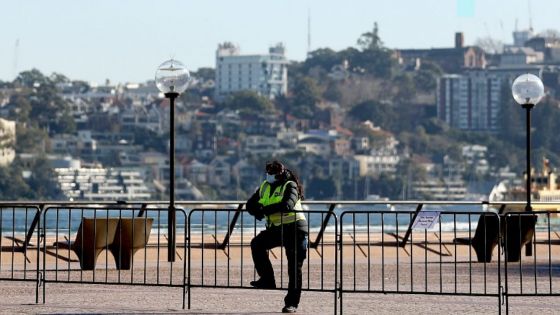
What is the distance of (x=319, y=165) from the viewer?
184250 mm

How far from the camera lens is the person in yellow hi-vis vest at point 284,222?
16.1 metres

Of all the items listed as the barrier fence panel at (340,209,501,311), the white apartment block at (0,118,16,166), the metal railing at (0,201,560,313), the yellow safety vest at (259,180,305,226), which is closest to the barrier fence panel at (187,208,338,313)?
the metal railing at (0,201,560,313)

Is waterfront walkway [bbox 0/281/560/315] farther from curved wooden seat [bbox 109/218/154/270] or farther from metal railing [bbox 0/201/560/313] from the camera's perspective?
curved wooden seat [bbox 109/218/154/270]

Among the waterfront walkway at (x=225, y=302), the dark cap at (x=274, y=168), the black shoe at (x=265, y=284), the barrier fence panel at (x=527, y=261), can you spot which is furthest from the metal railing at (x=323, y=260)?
the dark cap at (x=274, y=168)

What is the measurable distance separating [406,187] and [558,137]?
23.8m

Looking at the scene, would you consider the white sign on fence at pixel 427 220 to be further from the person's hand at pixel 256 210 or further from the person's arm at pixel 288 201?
the person's hand at pixel 256 210

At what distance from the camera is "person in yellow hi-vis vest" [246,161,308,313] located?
16078 millimetres

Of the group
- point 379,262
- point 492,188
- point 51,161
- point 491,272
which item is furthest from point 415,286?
point 492,188

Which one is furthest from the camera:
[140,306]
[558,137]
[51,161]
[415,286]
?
[558,137]

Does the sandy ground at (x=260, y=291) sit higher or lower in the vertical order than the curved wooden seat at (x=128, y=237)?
lower

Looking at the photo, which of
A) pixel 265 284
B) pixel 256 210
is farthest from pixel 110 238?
pixel 256 210

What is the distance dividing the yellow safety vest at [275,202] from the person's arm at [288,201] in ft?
0.10

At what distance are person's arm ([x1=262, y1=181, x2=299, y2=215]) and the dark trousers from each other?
0.17 m

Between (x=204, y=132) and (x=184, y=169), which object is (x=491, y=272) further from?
(x=204, y=132)
